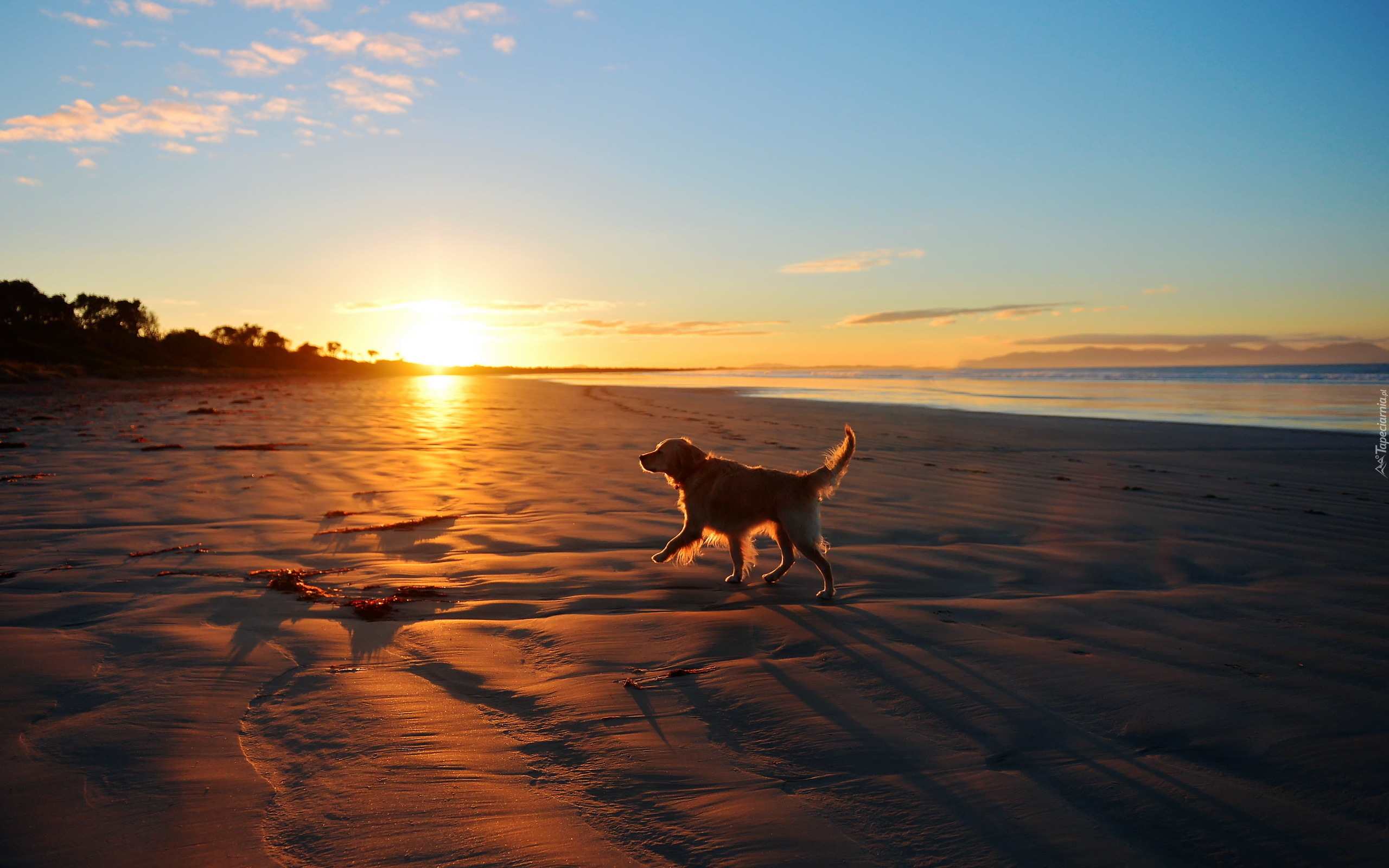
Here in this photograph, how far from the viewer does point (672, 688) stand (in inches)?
127

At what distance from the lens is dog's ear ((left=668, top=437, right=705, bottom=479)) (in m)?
5.76

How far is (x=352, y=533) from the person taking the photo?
5.88 meters

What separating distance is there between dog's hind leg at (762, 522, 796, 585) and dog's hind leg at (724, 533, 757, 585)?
0.17 metres

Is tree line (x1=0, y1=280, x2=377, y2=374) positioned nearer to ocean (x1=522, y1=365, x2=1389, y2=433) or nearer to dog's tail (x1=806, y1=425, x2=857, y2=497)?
ocean (x1=522, y1=365, x2=1389, y2=433)

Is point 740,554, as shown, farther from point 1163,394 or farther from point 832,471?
point 1163,394

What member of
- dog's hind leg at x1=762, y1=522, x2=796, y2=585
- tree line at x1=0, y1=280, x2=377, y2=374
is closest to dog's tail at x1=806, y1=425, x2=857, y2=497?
dog's hind leg at x1=762, y1=522, x2=796, y2=585

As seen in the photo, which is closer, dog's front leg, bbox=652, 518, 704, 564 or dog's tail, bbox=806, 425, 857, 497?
dog's tail, bbox=806, 425, 857, 497

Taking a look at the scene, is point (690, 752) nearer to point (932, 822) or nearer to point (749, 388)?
point (932, 822)

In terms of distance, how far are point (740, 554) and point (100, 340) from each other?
69994 mm

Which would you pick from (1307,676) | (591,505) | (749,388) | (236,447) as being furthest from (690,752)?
(749,388)

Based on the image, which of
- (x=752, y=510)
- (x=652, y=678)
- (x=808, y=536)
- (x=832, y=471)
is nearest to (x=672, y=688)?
(x=652, y=678)

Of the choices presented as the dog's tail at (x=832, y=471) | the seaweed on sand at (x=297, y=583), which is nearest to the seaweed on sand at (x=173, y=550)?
the seaweed on sand at (x=297, y=583)

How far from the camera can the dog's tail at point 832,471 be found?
16.7 ft

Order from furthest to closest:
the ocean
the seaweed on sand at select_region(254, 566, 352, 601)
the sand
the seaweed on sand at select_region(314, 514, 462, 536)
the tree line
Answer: the tree line < the ocean < the seaweed on sand at select_region(314, 514, 462, 536) < the seaweed on sand at select_region(254, 566, 352, 601) < the sand
